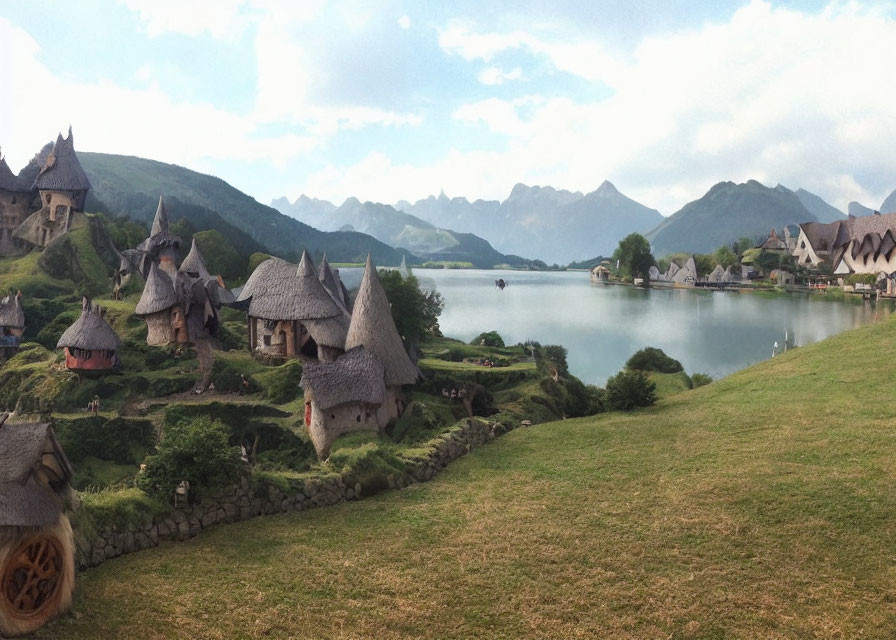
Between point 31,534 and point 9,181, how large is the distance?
183 ft

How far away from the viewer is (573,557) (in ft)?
36.1

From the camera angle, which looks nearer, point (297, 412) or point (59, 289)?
point (297, 412)

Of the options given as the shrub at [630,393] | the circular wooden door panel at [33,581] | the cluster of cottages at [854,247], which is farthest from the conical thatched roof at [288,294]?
the cluster of cottages at [854,247]

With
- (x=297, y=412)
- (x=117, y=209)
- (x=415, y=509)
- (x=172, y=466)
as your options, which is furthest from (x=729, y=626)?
(x=117, y=209)

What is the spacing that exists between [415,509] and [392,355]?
1201 cm

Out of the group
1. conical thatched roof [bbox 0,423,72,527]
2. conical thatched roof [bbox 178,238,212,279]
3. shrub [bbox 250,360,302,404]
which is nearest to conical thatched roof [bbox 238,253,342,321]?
shrub [bbox 250,360,302,404]

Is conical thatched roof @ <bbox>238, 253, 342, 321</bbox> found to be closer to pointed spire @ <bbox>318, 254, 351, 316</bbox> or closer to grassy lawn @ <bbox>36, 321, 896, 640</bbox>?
pointed spire @ <bbox>318, 254, 351, 316</bbox>

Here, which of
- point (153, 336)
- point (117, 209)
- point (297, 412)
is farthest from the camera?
point (117, 209)

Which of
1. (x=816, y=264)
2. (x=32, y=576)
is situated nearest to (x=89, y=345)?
(x=32, y=576)

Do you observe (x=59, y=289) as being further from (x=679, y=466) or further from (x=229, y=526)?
(x=679, y=466)

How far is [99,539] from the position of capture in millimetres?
10844

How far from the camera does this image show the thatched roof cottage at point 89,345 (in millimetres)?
31312

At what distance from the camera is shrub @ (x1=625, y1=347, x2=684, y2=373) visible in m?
43.1

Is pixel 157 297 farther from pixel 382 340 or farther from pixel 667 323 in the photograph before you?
pixel 667 323
